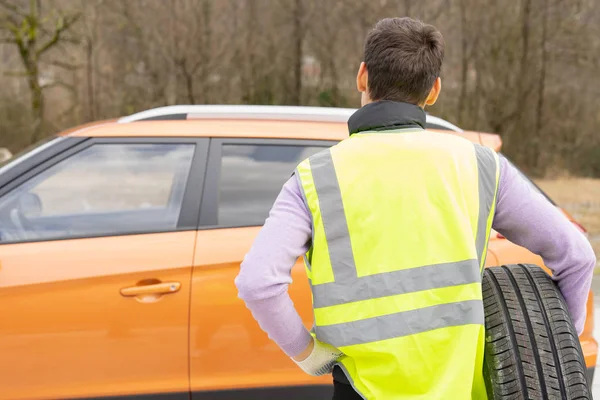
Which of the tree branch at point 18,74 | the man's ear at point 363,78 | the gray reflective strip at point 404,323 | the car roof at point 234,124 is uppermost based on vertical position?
the man's ear at point 363,78

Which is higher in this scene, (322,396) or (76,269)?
(76,269)

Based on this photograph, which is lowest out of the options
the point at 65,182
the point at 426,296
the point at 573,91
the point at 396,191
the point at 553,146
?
the point at 553,146

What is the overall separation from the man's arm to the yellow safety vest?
5.1 inches

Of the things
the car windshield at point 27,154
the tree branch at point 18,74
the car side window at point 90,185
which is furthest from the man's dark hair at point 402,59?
the tree branch at point 18,74

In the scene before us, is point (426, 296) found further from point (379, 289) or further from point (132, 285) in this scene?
point (132, 285)

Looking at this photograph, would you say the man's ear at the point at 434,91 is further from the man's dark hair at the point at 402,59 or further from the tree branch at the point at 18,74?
the tree branch at the point at 18,74

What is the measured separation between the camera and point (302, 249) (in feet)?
5.29

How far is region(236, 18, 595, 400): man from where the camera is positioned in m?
1.54

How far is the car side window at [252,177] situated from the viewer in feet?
10.6

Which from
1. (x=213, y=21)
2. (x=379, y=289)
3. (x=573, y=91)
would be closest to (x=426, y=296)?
(x=379, y=289)

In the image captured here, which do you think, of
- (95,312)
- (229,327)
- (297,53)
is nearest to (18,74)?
(297,53)

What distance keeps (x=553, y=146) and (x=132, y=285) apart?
1294cm

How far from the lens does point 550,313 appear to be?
5.44 feet

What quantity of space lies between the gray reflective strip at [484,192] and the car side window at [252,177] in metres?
1.68
